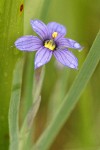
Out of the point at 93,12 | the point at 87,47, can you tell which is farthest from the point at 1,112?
the point at 93,12

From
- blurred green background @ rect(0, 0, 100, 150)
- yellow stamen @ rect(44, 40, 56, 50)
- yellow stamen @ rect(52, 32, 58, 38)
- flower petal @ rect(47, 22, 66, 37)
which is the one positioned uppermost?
flower petal @ rect(47, 22, 66, 37)

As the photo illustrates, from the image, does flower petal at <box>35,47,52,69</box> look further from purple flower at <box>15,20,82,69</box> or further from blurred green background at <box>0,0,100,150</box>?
blurred green background at <box>0,0,100,150</box>

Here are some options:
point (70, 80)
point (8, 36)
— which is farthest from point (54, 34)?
point (70, 80)

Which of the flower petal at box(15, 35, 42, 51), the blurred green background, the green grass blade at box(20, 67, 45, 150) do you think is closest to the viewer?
the flower petal at box(15, 35, 42, 51)

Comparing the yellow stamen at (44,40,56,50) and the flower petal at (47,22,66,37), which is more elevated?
the flower petal at (47,22,66,37)

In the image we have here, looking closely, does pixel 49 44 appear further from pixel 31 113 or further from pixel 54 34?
pixel 31 113

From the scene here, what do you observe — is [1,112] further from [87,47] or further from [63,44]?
[87,47]

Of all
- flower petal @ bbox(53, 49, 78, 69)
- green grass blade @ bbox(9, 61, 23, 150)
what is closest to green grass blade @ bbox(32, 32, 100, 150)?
flower petal @ bbox(53, 49, 78, 69)
